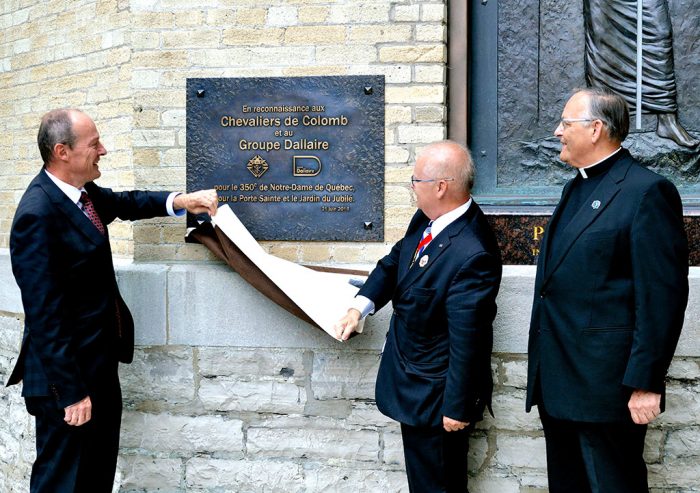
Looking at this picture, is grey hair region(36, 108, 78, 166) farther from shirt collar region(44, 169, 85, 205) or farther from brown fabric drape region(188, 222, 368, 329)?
brown fabric drape region(188, 222, 368, 329)

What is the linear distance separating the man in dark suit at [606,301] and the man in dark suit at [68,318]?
1.81m

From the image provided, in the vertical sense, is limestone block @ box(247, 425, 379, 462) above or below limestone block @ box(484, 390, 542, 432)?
below

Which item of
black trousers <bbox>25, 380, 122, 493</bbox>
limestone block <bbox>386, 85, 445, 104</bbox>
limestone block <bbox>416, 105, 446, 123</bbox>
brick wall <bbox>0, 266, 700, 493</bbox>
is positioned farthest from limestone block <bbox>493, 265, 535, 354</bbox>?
black trousers <bbox>25, 380, 122, 493</bbox>

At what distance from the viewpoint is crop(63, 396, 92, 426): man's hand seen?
3.31 metres

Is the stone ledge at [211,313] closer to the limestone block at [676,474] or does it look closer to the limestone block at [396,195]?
the limestone block at [396,195]

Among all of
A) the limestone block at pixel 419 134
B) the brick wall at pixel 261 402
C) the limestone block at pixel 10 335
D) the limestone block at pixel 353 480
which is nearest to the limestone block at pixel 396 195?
the limestone block at pixel 419 134

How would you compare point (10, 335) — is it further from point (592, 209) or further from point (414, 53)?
point (592, 209)

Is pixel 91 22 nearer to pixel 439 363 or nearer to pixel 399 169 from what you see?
pixel 399 169

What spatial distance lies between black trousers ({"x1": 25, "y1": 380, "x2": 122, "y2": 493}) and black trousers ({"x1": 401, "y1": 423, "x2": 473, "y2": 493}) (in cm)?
133

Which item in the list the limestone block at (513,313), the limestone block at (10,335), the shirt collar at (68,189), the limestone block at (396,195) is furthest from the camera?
the limestone block at (10,335)

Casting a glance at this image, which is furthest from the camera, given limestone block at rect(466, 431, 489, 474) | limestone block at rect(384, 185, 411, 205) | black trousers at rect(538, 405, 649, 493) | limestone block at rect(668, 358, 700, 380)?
limestone block at rect(384, 185, 411, 205)

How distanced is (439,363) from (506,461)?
44.9 inches

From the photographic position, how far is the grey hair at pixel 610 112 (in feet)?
10.3

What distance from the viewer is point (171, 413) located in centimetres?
435
